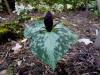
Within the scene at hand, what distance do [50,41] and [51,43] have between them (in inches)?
0.6

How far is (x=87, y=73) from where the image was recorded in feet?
2.77

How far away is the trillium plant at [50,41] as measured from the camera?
65 centimetres

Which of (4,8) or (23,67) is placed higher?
(4,8)

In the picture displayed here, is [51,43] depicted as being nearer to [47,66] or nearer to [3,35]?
[47,66]

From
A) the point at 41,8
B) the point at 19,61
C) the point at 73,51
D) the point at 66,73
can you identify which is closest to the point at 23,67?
the point at 19,61

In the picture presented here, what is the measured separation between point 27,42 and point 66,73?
1.99 ft

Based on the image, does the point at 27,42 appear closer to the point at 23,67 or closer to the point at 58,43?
the point at 23,67

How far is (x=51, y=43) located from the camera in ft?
2.27

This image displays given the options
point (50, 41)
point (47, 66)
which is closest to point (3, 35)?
point (47, 66)

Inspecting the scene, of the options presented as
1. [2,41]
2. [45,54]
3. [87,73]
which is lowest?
[87,73]

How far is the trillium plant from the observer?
650 millimetres

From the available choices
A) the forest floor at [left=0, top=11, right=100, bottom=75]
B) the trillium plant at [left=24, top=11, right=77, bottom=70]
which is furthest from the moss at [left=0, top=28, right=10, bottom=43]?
the trillium plant at [left=24, top=11, right=77, bottom=70]

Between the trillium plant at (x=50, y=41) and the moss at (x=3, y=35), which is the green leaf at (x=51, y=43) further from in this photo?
the moss at (x=3, y=35)

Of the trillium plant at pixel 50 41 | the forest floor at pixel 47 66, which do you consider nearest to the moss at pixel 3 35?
the forest floor at pixel 47 66
